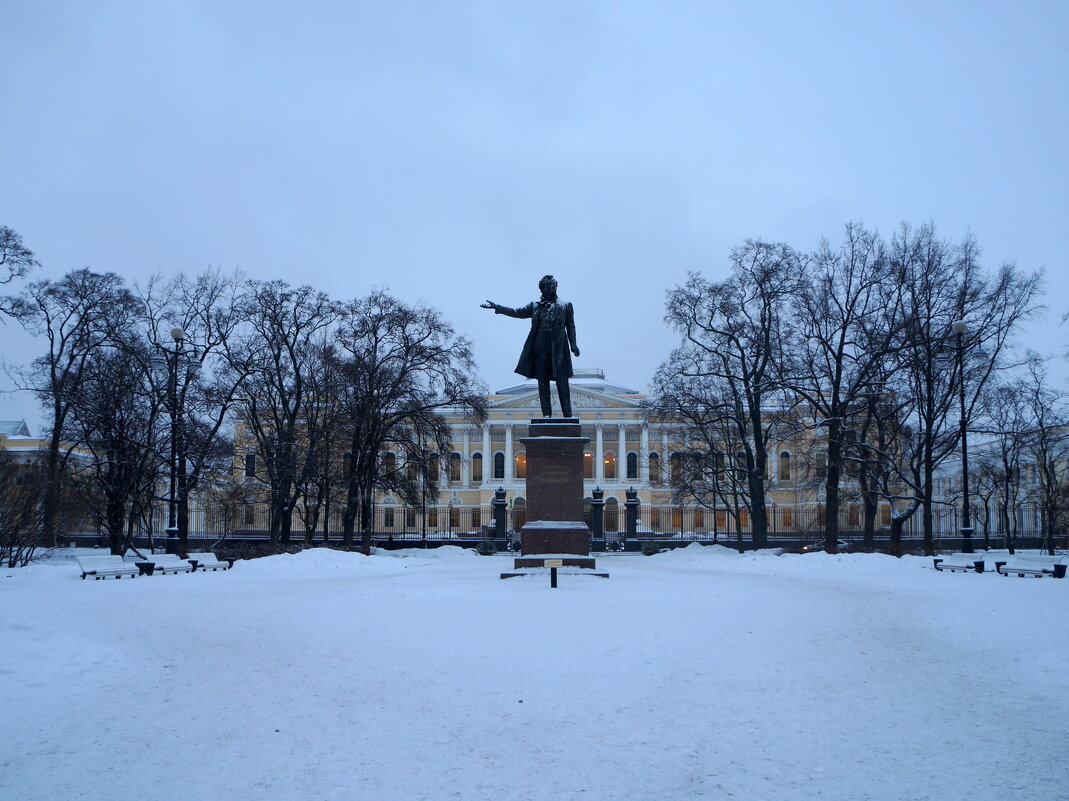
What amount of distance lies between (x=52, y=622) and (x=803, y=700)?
26.3 feet

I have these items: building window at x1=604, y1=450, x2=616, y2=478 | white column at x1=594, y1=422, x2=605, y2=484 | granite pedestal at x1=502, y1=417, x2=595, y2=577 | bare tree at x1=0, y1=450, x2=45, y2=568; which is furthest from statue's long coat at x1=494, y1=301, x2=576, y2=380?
building window at x1=604, y1=450, x2=616, y2=478

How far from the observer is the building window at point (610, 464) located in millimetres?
73812

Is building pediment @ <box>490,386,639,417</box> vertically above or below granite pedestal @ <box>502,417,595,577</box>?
above

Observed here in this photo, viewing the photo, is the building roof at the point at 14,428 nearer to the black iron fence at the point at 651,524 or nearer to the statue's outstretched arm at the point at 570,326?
the black iron fence at the point at 651,524

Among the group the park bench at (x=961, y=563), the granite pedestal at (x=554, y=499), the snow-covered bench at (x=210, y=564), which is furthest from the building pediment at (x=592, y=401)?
the granite pedestal at (x=554, y=499)

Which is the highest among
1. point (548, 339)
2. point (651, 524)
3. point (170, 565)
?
point (548, 339)

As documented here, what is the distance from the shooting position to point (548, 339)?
17641 millimetres

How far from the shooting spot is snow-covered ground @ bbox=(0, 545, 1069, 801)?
5156mm

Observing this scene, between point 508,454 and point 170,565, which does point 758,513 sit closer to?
point 170,565

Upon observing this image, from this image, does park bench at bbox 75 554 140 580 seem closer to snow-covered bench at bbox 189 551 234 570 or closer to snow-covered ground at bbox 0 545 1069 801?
snow-covered bench at bbox 189 551 234 570

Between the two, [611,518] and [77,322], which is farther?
[611,518]

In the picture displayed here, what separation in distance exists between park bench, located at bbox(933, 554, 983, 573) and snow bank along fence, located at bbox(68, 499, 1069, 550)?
14.2 meters

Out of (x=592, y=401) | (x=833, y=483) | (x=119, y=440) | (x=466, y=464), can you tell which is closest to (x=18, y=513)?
(x=119, y=440)

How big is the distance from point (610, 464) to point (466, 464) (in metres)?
12.6
